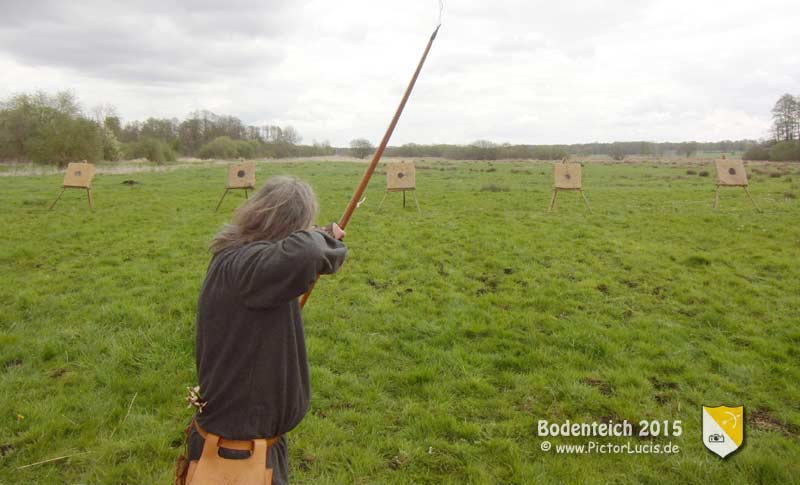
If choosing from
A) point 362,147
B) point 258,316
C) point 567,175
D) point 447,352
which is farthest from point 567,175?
point 362,147

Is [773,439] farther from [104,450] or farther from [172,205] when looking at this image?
[172,205]

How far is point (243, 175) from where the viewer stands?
42.6 feet

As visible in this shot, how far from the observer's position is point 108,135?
125 ft

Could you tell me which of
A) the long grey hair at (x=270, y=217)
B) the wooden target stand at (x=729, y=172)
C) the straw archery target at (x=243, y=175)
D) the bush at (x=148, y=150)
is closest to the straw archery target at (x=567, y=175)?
the wooden target stand at (x=729, y=172)

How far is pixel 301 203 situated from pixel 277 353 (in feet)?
1.88

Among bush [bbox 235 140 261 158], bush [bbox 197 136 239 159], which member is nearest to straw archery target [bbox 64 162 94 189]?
bush [bbox 197 136 239 159]

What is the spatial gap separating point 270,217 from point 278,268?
0.87ft

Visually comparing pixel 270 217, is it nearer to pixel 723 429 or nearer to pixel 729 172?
pixel 723 429

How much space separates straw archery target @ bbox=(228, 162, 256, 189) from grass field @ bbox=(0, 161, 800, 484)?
13.0 feet

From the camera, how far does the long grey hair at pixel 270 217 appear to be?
5.40 ft

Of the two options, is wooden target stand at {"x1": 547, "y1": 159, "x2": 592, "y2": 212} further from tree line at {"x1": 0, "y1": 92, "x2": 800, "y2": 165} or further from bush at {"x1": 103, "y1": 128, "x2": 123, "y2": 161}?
bush at {"x1": 103, "y1": 128, "x2": 123, "y2": 161}

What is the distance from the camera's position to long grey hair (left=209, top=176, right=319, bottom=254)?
5.40 ft

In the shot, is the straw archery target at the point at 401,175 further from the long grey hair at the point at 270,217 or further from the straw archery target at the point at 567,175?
the long grey hair at the point at 270,217

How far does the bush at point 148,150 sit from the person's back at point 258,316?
46.4 metres
